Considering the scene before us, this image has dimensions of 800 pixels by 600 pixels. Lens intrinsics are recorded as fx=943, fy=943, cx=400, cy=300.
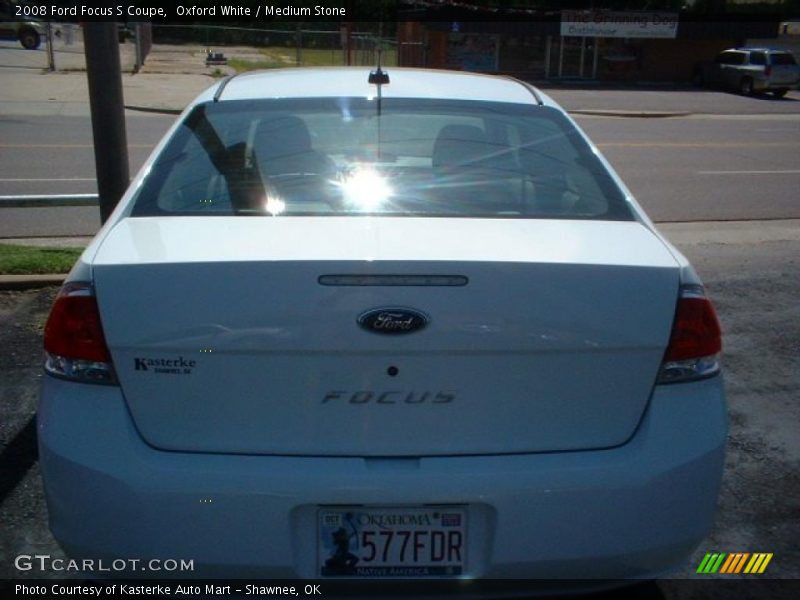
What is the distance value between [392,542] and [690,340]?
3.30ft

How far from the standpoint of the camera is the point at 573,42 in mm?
40094

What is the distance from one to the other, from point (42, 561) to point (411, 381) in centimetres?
179

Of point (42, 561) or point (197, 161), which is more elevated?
point (197, 161)

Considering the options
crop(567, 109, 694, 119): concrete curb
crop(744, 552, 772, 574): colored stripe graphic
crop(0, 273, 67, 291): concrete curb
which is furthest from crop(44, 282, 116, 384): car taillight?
crop(567, 109, 694, 119): concrete curb

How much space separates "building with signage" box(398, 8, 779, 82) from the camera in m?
38.8

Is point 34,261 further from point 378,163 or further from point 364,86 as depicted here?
point 378,163

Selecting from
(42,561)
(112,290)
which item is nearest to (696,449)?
(112,290)

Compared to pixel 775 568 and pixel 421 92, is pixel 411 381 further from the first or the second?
pixel 775 568

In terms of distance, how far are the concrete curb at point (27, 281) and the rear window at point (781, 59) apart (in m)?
32.6

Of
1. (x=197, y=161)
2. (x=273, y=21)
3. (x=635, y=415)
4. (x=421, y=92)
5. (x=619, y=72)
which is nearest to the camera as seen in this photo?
(x=635, y=415)

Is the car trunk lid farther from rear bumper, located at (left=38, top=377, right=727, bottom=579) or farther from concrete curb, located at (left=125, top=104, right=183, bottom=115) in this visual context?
concrete curb, located at (left=125, top=104, right=183, bottom=115)

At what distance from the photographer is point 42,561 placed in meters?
3.46

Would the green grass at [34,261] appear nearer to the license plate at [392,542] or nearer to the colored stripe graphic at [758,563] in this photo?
the license plate at [392,542]

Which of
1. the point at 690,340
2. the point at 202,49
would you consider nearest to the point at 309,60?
the point at 202,49
